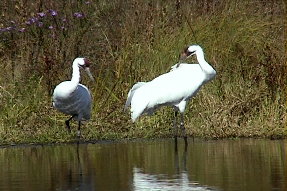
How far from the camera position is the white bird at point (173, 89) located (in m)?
14.6

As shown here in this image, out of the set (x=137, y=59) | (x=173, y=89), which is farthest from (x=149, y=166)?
(x=137, y=59)

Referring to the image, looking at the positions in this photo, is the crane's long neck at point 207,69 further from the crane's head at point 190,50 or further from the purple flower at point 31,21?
the purple flower at point 31,21

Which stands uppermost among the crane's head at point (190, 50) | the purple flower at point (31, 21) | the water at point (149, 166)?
the purple flower at point (31, 21)

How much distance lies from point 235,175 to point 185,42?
6840mm

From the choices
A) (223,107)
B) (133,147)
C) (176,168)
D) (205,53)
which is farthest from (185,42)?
(176,168)

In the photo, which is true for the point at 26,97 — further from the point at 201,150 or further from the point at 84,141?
the point at 201,150

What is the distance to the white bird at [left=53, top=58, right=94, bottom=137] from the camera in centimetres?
1512

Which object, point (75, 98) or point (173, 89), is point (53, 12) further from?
point (173, 89)

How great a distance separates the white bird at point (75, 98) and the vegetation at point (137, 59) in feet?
1.00

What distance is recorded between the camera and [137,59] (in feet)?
55.4

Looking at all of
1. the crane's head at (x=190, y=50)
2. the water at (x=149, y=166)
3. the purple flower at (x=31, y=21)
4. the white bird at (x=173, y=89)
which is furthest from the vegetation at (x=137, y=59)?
the water at (x=149, y=166)

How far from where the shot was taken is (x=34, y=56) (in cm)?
1783

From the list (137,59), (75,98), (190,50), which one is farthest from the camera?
(137,59)

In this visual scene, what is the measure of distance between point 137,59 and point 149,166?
5683mm
